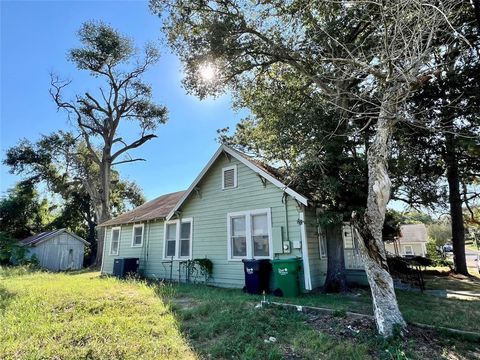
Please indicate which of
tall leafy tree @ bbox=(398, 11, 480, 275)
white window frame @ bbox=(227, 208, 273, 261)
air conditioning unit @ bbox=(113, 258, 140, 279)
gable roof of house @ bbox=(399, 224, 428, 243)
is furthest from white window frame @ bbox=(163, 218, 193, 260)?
gable roof of house @ bbox=(399, 224, 428, 243)

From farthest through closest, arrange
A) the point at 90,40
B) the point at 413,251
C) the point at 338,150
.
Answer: the point at 413,251 < the point at 90,40 < the point at 338,150

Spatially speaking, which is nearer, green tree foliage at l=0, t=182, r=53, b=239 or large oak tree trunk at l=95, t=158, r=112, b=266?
large oak tree trunk at l=95, t=158, r=112, b=266

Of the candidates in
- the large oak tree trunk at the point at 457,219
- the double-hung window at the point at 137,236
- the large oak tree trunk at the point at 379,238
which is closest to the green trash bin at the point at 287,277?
the large oak tree trunk at the point at 379,238

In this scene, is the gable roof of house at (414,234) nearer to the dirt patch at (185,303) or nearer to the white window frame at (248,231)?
the white window frame at (248,231)

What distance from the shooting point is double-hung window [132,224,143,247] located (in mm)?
14302

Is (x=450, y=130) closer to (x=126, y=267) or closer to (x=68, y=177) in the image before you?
(x=126, y=267)

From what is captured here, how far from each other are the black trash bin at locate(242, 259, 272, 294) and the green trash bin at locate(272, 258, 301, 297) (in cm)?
58

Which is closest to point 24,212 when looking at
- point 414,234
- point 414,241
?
point 414,241

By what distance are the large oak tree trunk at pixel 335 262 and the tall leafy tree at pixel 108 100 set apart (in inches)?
698

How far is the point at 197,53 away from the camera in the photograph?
10.8 meters

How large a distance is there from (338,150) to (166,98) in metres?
19.7

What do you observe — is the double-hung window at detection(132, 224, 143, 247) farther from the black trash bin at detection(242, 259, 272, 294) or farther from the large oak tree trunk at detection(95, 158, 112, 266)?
the large oak tree trunk at detection(95, 158, 112, 266)

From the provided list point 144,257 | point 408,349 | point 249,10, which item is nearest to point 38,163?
point 144,257

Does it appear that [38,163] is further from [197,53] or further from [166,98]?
[197,53]
